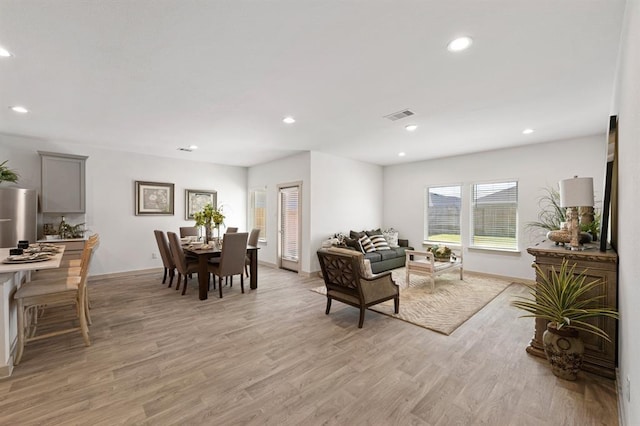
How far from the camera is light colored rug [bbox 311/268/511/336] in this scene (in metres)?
3.46

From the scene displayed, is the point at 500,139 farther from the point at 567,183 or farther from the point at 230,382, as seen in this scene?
the point at 230,382

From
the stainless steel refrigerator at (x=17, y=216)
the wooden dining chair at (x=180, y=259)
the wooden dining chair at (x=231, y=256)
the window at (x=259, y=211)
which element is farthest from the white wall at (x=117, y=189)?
the wooden dining chair at (x=231, y=256)

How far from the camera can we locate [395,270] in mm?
6355

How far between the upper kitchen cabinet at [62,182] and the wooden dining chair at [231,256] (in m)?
3.03

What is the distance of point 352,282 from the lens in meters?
3.38

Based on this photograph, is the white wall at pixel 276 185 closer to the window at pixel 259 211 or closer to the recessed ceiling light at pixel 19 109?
the window at pixel 259 211

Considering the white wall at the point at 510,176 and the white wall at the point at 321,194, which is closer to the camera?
the white wall at the point at 510,176

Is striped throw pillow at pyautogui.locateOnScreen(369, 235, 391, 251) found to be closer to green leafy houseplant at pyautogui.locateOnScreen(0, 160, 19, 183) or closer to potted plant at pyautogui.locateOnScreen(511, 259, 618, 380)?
potted plant at pyautogui.locateOnScreen(511, 259, 618, 380)

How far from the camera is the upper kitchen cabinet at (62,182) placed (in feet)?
16.3

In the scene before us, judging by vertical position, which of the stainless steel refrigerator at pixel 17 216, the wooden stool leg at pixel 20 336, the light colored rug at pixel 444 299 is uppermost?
the stainless steel refrigerator at pixel 17 216

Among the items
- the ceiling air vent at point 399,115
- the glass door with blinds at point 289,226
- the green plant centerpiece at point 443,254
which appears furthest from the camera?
the glass door with blinds at point 289,226

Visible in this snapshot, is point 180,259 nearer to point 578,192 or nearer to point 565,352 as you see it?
point 565,352

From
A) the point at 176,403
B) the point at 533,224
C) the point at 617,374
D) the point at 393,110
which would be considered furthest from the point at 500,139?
the point at 176,403

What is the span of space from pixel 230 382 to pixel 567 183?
3.57 meters
